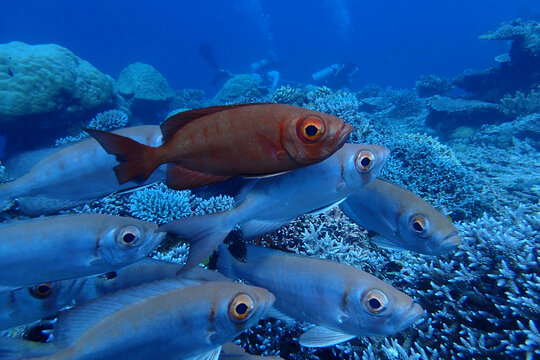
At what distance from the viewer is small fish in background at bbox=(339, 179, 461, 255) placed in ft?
7.56

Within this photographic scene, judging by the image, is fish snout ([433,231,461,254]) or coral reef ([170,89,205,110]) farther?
coral reef ([170,89,205,110])

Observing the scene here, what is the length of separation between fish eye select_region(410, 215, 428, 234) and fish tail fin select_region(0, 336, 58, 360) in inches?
96.7

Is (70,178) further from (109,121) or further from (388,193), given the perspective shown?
(109,121)

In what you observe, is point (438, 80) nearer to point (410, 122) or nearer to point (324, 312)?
point (410, 122)

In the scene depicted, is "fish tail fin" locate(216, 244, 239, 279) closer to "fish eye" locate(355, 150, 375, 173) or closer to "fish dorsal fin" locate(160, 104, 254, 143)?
"fish dorsal fin" locate(160, 104, 254, 143)

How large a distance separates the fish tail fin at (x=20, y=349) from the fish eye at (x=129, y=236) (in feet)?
2.17

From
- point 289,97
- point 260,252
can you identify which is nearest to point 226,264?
point 260,252

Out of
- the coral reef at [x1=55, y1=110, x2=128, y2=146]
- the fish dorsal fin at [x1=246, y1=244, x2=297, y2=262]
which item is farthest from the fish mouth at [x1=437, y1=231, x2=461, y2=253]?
the coral reef at [x1=55, y1=110, x2=128, y2=146]

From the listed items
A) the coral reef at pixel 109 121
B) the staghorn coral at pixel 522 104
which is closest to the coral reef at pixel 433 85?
the staghorn coral at pixel 522 104

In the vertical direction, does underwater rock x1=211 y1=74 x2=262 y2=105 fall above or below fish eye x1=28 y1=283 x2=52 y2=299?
above

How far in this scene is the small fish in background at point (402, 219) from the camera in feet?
7.56

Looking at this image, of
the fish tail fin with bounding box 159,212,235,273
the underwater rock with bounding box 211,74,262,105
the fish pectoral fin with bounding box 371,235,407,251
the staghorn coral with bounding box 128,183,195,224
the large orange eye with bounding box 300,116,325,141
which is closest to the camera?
the large orange eye with bounding box 300,116,325,141

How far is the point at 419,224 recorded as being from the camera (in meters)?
2.31

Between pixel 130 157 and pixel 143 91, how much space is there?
1826 centimetres
